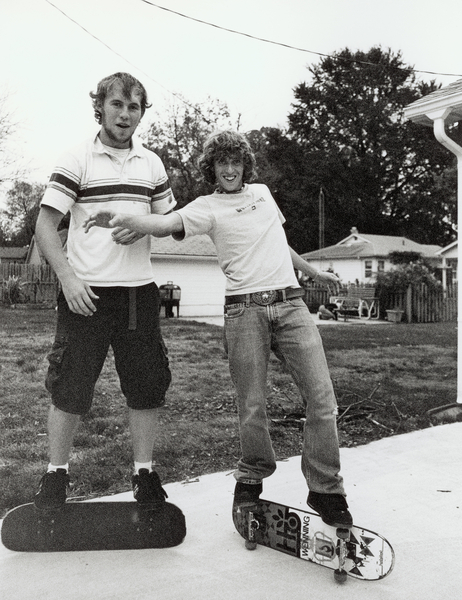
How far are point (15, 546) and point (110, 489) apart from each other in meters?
0.86

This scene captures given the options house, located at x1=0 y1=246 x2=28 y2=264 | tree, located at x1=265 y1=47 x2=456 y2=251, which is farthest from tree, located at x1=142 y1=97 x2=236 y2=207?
house, located at x1=0 y1=246 x2=28 y2=264

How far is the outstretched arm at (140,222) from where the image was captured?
2.30m

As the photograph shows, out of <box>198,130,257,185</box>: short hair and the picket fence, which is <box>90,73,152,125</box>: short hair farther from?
the picket fence

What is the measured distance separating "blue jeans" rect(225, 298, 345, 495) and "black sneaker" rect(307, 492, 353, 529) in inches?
2.2

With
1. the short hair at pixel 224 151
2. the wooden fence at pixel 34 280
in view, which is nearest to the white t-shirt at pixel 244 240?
the short hair at pixel 224 151

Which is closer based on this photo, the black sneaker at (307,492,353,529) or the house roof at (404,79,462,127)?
the black sneaker at (307,492,353,529)

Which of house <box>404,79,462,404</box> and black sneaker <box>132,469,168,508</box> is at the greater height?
house <box>404,79,462,404</box>

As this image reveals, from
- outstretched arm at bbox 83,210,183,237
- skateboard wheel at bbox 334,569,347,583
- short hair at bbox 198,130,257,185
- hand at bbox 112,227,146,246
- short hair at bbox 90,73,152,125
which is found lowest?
skateboard wheel at bbox 334,569,347,583

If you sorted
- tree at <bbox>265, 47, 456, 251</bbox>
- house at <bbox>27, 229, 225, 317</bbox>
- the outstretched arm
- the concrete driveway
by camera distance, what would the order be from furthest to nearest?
1. tree at <bbox>265, 47, 456, 251</bbox>
2. house at <bbox>27, 229, 225, 317</bbox>
3. the outstretched arm
4. the concrete driveway

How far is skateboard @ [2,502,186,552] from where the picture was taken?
7.82ft

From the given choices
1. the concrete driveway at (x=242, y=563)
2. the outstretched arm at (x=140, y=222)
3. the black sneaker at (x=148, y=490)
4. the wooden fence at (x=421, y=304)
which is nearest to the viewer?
the concrete driveway at (x=242, y=563)

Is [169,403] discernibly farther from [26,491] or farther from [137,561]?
[137,561]

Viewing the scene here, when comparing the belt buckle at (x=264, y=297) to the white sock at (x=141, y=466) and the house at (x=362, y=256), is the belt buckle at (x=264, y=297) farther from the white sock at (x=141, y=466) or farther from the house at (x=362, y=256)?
the house at (x=362, y=256)

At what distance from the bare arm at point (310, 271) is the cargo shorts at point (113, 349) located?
698 millimetres
